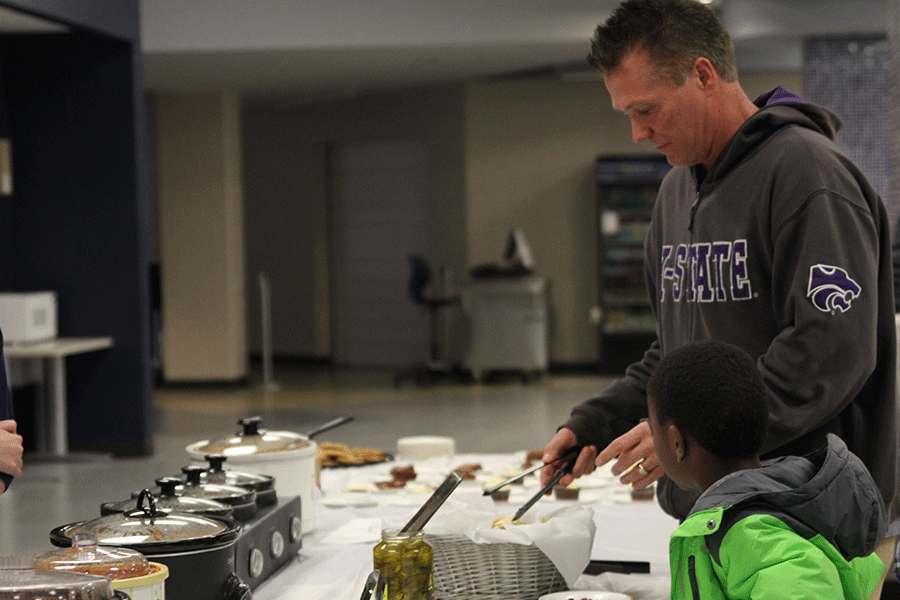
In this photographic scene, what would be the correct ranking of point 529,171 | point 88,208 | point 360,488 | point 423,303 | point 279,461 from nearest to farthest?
point 279,461 → point 360,488 → point 88,208 → point 423,303 → point 529,171

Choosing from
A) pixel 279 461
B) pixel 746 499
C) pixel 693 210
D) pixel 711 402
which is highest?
pixel 693 210

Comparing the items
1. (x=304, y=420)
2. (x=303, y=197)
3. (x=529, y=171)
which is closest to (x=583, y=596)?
(x=304, y=420)

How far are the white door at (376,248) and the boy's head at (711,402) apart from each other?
11699 millimetres

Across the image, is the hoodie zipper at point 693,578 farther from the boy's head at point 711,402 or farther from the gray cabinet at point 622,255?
the gray cabinet at point 622,255

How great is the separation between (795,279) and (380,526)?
3.77 ft

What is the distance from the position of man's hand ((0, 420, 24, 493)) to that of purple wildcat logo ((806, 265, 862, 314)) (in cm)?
128

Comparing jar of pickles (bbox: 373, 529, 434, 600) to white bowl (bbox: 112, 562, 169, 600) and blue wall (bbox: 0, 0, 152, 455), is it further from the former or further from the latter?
blue wall (bbox: 0, 0, 152, 455)

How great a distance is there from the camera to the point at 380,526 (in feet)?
7.77

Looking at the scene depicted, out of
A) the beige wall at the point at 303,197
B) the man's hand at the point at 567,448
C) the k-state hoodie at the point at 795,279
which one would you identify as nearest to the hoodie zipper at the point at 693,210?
the k-state hoodie at the point at 795,279

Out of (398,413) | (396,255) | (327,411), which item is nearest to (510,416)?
(398,413)

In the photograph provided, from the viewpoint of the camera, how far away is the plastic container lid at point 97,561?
1280 mm

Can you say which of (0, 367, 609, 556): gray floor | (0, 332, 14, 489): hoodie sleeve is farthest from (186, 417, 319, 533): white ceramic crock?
(0, 367, 609, 556): gray floor

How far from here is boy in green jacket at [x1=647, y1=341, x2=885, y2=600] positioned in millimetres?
1264

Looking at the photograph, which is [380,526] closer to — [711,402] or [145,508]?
[145,508]
